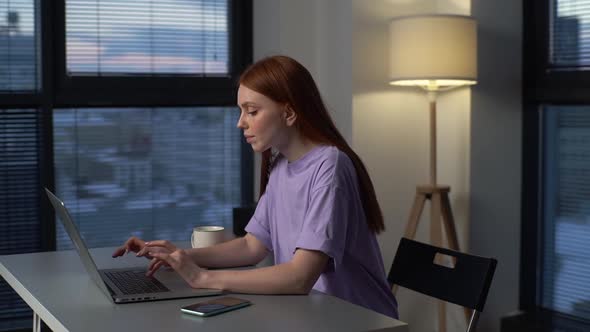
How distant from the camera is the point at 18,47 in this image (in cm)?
361

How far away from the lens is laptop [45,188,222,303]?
1847mm

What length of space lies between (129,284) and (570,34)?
2399 mm

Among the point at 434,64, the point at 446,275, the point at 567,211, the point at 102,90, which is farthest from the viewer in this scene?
the point at 102,90

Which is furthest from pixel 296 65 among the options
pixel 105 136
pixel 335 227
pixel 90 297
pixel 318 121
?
pixel 105 136

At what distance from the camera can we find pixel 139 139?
3.88 meters

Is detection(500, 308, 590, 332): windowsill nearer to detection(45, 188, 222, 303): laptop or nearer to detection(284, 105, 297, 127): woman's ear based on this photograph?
detection(284, 105, 297, 127): woman's ear

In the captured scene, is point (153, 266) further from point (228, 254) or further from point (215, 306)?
point (215, 306)

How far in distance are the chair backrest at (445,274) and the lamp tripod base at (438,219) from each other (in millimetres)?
1319

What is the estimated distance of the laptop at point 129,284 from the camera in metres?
1.85

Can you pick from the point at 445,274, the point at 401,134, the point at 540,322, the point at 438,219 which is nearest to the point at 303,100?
the point at 445,274

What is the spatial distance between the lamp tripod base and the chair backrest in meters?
1.32

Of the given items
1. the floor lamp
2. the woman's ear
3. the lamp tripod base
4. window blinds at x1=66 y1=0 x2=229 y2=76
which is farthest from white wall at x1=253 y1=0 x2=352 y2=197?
the woman's ear

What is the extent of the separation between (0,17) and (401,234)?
2.01m

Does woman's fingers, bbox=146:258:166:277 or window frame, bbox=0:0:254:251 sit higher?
window frame, bbox=0:0:254:251
